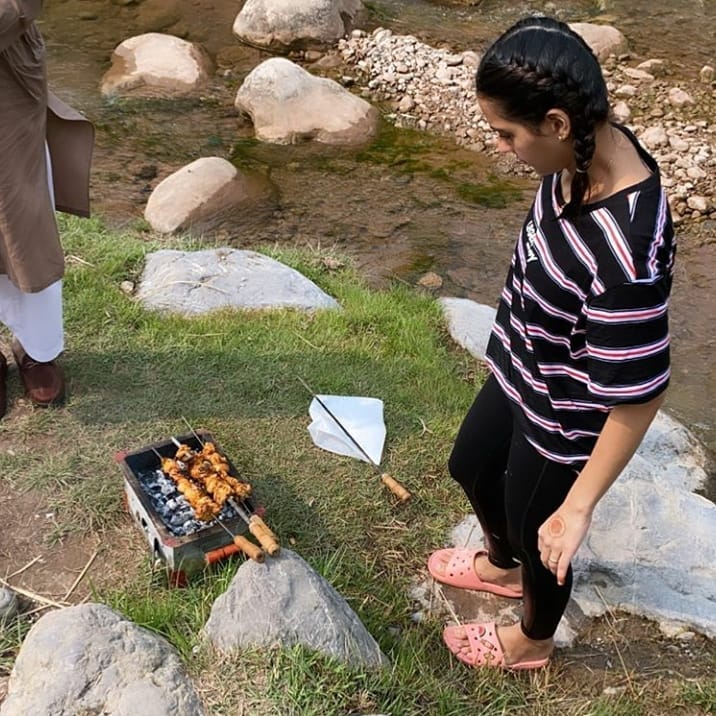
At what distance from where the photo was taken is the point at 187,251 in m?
5.27

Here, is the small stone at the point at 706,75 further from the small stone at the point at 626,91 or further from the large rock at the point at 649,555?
the large rock at the point at 649,555

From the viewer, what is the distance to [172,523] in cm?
287

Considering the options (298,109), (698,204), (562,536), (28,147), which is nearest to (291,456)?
(28,147)

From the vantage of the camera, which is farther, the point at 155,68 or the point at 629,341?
the point at 155,68

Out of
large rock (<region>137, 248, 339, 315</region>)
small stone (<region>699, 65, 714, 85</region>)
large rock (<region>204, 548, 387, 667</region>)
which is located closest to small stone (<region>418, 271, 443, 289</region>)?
large rock (<region>137, 248, 339, 315</region>)

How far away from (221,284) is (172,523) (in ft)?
7.32

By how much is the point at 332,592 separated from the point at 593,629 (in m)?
1.07

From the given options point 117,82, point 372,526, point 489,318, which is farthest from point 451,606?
point 117,82

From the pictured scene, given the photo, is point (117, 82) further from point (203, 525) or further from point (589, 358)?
point (589, 358)

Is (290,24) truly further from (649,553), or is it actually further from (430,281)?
(649,553)

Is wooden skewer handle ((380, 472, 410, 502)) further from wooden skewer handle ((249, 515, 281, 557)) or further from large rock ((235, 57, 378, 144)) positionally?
large rock ((235, 57, 378, 144))

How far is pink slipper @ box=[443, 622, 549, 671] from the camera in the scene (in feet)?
9.23

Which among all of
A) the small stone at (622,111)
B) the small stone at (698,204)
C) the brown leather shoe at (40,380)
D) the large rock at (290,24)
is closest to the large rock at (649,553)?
the brown leather shoe at (40,380)

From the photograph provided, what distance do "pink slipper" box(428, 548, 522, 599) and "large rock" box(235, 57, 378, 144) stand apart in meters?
5.76
